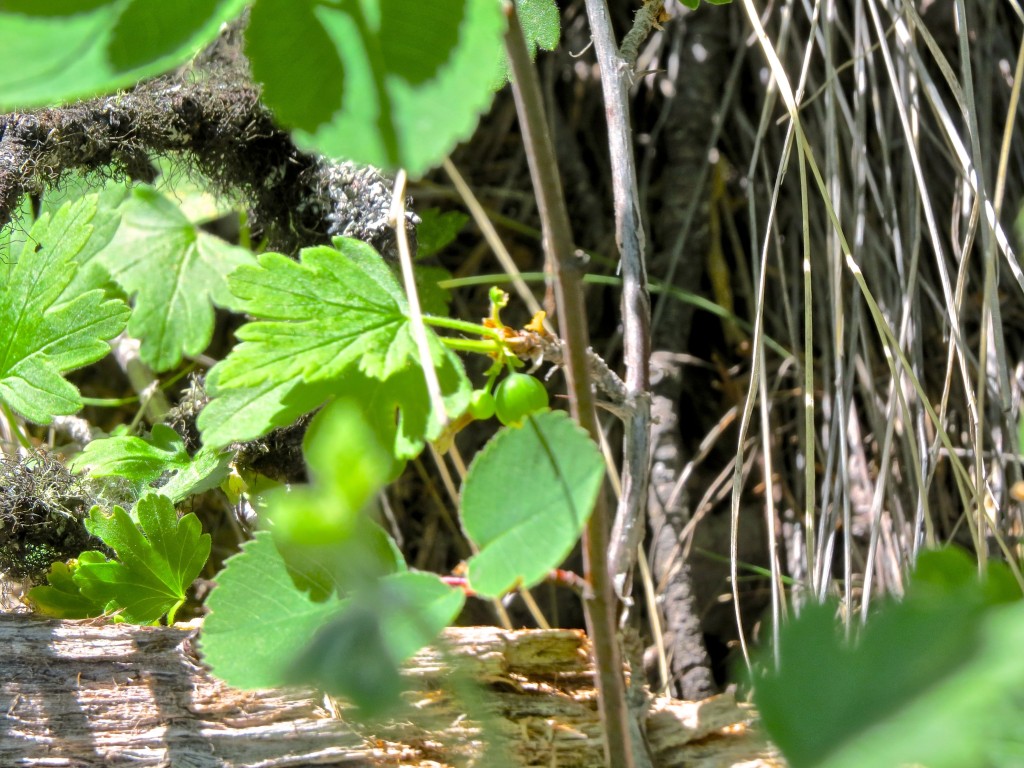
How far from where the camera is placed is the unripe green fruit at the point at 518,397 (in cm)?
77

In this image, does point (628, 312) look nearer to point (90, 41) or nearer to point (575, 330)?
point (575, 330)

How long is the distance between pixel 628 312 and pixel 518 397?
17 centimetres

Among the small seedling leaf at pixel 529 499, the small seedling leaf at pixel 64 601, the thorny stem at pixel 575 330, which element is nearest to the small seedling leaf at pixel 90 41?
the thorny stem at pixel 575 330

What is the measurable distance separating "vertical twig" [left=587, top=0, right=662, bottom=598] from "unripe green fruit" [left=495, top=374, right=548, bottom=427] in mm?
114

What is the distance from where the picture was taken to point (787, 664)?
447 millimetres

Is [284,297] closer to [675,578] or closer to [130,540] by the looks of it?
[130,540]

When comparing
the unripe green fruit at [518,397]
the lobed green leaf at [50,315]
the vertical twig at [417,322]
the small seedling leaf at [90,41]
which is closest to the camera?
the small seedling leaf at [90,41]

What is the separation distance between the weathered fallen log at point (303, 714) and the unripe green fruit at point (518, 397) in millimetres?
232

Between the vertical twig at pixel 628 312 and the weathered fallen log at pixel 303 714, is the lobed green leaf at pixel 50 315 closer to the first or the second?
the weathered fallen log at pixel 303 714

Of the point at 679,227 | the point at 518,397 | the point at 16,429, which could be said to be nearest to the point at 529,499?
the point at 518,397

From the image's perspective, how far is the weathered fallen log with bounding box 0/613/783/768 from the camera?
31.4 inches

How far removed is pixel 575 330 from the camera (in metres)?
0.57

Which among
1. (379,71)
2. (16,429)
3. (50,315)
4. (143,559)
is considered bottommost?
(143,559)

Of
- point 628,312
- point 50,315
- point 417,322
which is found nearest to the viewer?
point 417,322
